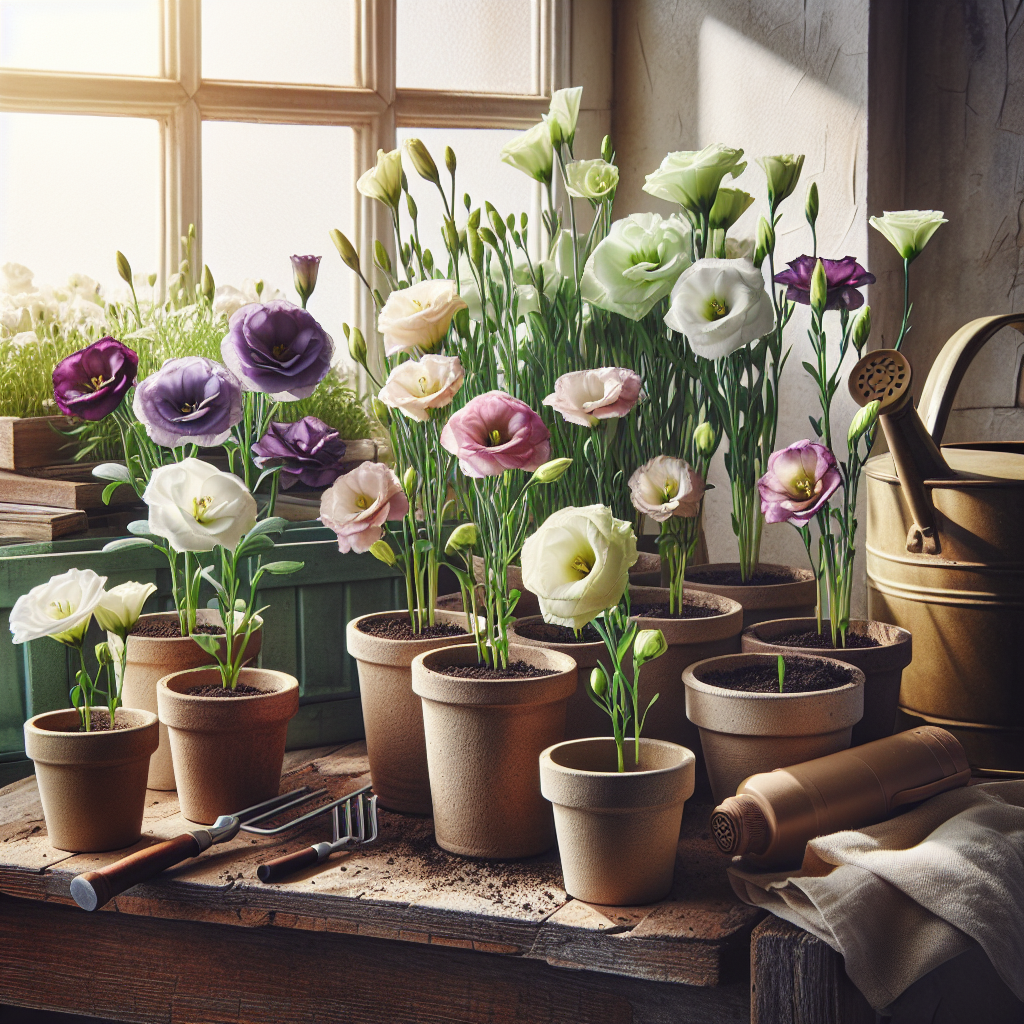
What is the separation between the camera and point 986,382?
1603 millimetres

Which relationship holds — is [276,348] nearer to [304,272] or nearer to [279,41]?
[304,272]

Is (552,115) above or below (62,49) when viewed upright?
below

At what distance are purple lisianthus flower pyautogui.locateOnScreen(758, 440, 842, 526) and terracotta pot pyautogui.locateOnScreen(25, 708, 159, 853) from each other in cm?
62

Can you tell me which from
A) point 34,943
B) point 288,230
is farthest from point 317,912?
point 288,230

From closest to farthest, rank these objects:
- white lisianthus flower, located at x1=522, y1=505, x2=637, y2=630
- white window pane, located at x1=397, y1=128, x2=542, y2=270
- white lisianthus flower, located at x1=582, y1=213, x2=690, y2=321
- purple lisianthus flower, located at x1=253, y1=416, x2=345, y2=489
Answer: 1. white lisianthus flower, located at x1=522, y1=505, x2=637, y2=630
2. white lisianthus flower, located at x1=582, y1=213, x2=690, y2=321
3. purple lisianthus flower, located at x1=253, y1=416, x2=345, y2=489
4. white window pane, located at x1=397, y1=128, x2=542, y2=270

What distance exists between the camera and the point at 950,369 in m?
1.21

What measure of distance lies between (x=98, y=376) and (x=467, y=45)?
42.0 inches

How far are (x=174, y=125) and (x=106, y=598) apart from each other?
0.97 meters

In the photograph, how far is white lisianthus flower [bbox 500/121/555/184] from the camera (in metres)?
1.13

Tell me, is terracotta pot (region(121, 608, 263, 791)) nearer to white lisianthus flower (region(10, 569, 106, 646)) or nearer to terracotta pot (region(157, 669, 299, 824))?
terracotta pot (region(157, 669, 299, 824))

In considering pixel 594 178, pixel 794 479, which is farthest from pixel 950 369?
pixel 594 178

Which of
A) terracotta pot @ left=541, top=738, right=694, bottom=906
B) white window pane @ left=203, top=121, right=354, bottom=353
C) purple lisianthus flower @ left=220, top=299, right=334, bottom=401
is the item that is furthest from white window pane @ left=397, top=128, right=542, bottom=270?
terracotta pot @ left=541, top=738, right=694, bottom=906

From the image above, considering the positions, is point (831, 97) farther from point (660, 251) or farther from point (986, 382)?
point (660, 251)

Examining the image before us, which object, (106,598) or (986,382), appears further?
(986,382)
